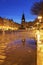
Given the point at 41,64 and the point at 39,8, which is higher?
the point at 39,8

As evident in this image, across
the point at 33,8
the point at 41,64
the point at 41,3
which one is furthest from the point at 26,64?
the point at 33,8

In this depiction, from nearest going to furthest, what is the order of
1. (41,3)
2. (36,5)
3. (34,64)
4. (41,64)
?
(41,64), (34,64), (41,3), (36,5)

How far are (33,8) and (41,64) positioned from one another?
24.7 metres

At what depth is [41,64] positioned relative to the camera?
8.73 meters

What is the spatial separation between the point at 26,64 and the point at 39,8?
2091 centimetres

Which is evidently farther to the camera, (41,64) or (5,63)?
(5,63)

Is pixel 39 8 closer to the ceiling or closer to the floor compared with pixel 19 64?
closer to the ceiling

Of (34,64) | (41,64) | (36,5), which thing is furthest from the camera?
(36,5)

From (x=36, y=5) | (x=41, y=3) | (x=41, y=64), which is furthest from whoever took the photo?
(x=36, y=5)

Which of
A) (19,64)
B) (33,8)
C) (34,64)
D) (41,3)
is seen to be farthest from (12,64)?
(33,8)

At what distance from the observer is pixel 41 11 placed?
2998cm

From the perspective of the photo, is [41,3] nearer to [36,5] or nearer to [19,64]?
[36,5]

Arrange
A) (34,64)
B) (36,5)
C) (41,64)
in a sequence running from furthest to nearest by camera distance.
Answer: (36,5), (34,64), (41,64)

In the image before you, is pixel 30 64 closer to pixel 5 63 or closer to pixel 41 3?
pixel 5 63
